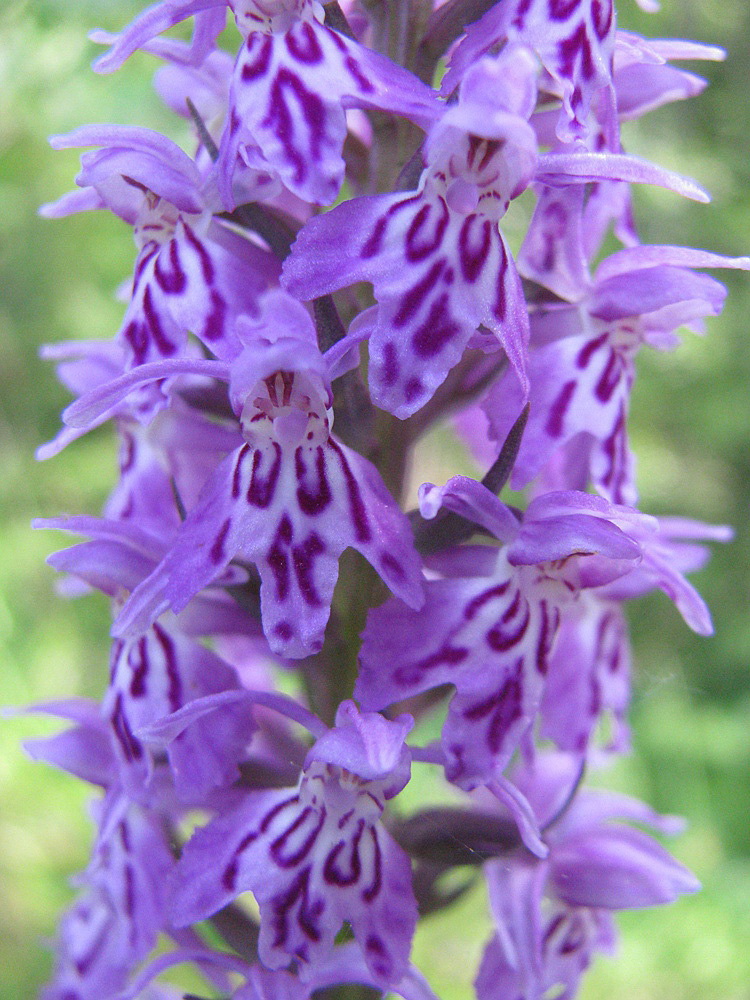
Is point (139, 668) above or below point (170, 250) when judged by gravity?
below

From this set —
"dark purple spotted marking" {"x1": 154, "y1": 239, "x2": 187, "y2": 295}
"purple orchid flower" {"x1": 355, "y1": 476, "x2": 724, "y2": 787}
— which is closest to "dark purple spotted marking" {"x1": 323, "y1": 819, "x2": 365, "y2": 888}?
"purple orchid flower" {"x1": 355, "y1": 476, "x2": 724, "y2": 787}

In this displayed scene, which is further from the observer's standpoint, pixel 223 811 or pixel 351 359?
pixel 223 811

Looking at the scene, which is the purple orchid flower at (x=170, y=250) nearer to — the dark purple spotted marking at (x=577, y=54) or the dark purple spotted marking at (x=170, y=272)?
the dark purple spotted marking at (x=170, y=272)

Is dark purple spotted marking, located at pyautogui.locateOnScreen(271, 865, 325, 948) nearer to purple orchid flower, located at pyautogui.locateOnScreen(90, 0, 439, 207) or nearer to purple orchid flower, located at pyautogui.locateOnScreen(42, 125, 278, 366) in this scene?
purple orchid flower, located at pyautogui.locateOnScreen(42, 125, 278, 366)

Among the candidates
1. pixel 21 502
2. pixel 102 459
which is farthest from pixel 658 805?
pixel 21 502

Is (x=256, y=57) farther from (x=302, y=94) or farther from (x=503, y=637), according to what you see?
(x=503, y=637)

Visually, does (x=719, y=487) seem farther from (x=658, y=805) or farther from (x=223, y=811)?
(x=223, y=811)

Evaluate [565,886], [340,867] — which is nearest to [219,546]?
[340,867]
